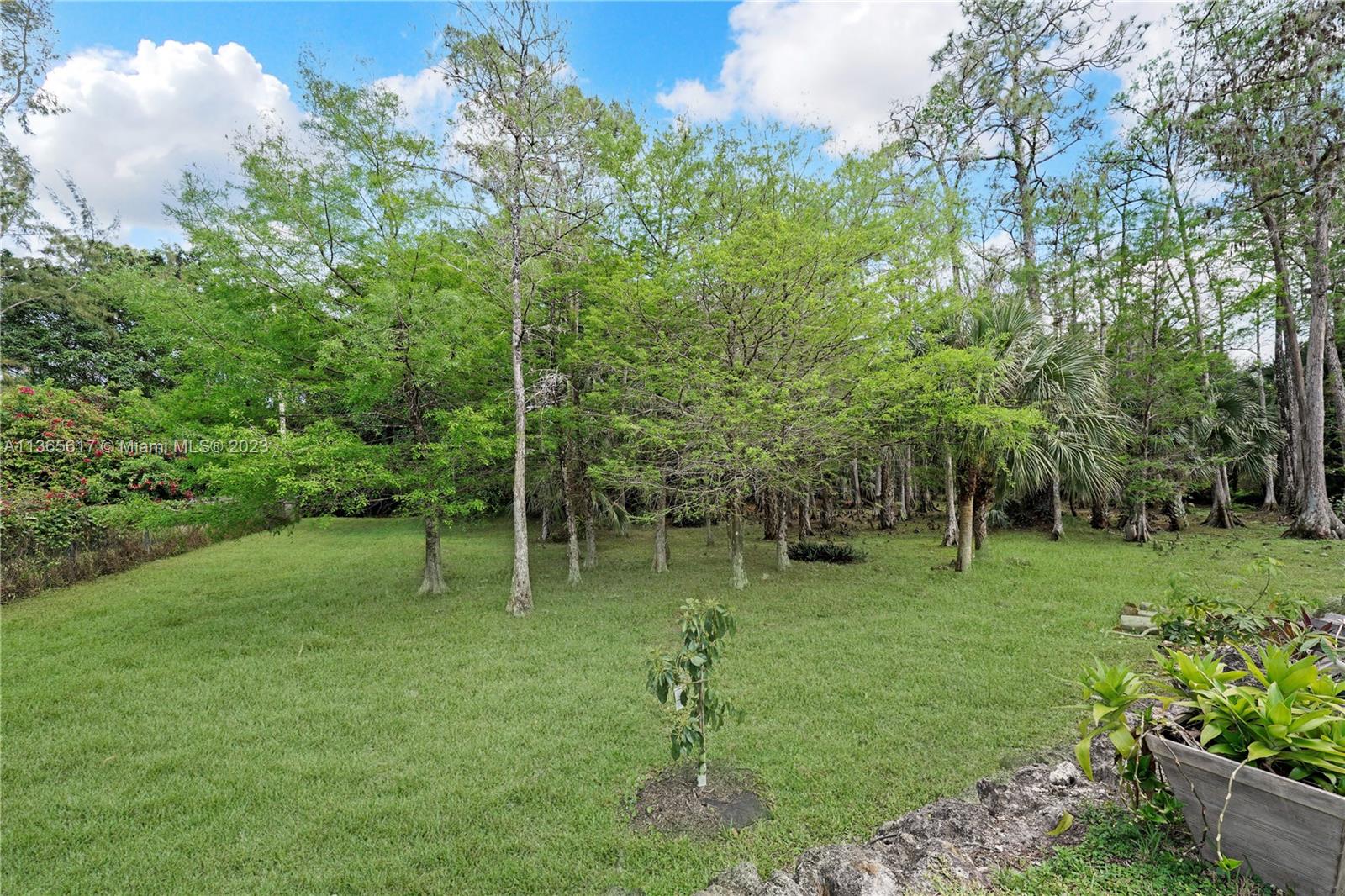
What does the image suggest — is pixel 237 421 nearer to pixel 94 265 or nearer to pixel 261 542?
pixel 261 542

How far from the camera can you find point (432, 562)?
861cm

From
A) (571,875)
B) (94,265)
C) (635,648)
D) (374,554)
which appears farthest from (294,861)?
(94,265)

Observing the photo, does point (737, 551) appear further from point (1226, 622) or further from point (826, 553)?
point (1226, 622)

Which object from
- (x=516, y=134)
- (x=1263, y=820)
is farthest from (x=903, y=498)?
(x=1263, y=820)

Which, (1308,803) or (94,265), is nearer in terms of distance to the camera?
(1308,803)

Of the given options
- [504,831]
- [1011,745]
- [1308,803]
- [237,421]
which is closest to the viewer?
[1308,803]

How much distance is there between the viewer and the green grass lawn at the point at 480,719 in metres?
2.75

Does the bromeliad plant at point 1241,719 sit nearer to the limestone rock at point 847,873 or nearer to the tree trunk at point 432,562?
the limestone rock at point 847,873

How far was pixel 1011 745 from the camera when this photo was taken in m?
3.51

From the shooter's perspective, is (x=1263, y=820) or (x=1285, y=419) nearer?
(x=1263, y=820)

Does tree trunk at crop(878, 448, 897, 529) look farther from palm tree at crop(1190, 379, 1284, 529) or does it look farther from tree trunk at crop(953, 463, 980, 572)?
palm tree at crop(1190, 379, 1284, 529)

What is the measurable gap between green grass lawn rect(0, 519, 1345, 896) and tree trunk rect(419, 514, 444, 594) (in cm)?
29

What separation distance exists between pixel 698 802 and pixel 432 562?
272 inches

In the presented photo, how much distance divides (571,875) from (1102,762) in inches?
109
